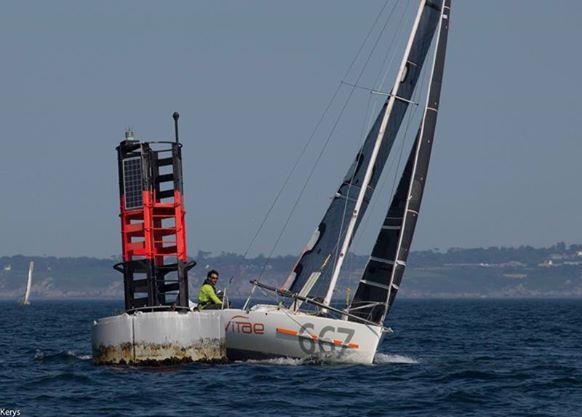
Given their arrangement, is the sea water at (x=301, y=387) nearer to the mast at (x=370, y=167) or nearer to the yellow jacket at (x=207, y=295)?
the yellow jacket at (x=207, y=295)

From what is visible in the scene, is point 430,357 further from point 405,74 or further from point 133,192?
point 133,192

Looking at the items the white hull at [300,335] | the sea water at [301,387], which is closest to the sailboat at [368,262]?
the white hull at [300,335]

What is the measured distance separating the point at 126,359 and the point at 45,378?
1.85 metres

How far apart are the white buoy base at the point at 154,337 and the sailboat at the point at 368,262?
178 cm

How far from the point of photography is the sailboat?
1257 inches

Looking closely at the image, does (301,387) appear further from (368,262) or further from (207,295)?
(368,262)

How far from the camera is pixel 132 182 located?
3134 cm

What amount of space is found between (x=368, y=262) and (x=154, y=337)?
657 cm

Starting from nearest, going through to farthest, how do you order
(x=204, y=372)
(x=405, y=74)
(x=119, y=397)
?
(x=119, y=397) → (x=204, y=372) → (x=405, y=74)

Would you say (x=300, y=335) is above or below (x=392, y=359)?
above

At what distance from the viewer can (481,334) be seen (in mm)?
53625

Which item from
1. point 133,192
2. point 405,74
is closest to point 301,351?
point 133,192

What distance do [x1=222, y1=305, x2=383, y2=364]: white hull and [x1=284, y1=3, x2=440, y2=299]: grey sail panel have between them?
68.3 inches

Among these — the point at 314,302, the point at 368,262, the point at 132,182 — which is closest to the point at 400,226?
the point at 368,262
